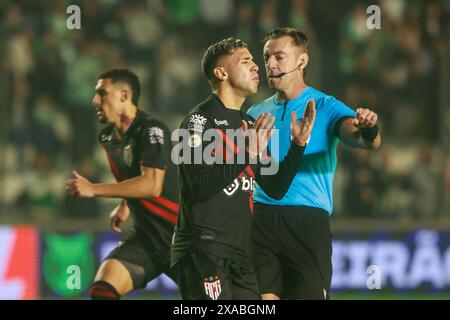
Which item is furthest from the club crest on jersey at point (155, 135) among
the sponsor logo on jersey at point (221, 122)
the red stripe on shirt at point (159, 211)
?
the sponsor logo on jersey at point (221, 122)

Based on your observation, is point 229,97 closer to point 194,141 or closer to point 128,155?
point 194,141

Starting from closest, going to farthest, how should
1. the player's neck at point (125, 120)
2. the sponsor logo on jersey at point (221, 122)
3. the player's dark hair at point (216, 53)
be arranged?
1. the sponsor logo on jersey at point (221, 122)
2. the player's dark hair at point (216, 53)
3. the player's neck at point (125, 120)

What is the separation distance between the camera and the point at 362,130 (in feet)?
23.7

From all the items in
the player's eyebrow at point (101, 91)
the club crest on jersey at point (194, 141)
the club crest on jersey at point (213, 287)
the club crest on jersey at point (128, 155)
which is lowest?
the club crest on jersey at point (213, 287)

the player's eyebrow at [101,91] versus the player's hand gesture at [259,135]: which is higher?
the player's eyebrow at [101,91]

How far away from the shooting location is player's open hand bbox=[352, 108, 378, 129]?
7.01 meters

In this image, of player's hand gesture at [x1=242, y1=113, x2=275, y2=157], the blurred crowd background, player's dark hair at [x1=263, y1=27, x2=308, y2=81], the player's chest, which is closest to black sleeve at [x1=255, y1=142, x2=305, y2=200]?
player's hand gesture at [x1=242, y1=113, x2=275, y2=157]

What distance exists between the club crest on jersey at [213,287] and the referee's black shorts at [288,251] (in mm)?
770

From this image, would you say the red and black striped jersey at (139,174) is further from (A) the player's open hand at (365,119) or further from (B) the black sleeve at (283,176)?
(A) the player's open hand at (365,119)

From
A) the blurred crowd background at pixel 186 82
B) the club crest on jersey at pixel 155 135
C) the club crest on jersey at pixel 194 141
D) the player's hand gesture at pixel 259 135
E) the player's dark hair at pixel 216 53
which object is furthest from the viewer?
the blurred crowd background at pixel 186 82

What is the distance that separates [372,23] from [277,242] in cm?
792

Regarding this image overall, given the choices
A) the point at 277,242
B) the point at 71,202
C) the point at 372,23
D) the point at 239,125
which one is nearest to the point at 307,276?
the point at 277,242

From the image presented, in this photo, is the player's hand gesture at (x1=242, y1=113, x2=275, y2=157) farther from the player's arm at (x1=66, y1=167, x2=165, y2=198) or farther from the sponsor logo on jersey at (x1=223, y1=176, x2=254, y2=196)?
the player's arm at (x1=66, y1=167, x2=165, y2=198)

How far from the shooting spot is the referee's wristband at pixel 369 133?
282 inches
